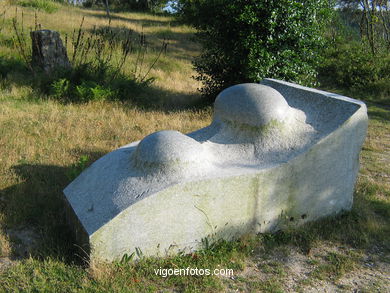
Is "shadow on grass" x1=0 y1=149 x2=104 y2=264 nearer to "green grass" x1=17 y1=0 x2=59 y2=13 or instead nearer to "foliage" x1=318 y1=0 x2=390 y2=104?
"foliage" x1=318 y1=0 x2=390 y2=104

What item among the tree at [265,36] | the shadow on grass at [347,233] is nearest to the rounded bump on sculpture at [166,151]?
the shadow on grass at [347,233]

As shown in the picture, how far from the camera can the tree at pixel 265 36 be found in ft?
25.6

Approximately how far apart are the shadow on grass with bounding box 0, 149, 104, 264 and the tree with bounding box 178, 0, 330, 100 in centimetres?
454

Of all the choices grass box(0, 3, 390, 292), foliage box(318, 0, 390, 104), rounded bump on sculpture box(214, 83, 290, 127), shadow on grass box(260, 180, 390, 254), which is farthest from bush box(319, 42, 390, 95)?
rounded bump on sculpture box(214, 83, 290, 127)

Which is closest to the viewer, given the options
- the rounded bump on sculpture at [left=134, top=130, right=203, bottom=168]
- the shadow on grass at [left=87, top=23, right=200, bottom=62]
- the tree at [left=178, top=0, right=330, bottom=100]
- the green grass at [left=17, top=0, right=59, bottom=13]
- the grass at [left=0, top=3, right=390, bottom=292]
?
the grass at [left=0, top=3, right=390, bottom=292]

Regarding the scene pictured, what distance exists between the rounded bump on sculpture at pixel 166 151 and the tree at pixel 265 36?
4.48 meters

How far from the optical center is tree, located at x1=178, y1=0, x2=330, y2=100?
7.80 metres

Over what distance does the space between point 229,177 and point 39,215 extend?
2.01 metres

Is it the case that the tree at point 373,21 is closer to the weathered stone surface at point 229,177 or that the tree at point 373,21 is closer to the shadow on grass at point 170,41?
the shadow on grass at point 170,41

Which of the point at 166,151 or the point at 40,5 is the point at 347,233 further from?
the point at 40,5

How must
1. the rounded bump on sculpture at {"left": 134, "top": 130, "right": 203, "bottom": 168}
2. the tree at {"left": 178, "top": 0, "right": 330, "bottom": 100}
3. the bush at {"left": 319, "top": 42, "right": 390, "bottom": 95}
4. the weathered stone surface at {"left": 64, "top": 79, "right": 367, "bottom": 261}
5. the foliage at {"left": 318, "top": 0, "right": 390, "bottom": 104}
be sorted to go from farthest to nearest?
the bush at {"left": 319, "top": 42, "right": 390, "bottom": 95} → the foliage at {"left": 318, "top": 0, "right": 390, "bottom": 104} → the tree at {"left": 178, "top": 0, "right": 330, "bottom": 100} → the rounded bump on sculpture at {"left": 134, "top": 130, "right": 203, "bottom": 168} → the weathered stone surface at {"left": 64, "top": 79, "right": 367, "bottom": 261}

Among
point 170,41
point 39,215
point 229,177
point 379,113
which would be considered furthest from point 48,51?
point 170,41

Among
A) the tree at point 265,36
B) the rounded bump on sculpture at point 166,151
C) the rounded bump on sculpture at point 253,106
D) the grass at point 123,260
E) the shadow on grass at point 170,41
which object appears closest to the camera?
the grass at point 123,260

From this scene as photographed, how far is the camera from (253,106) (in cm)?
423
